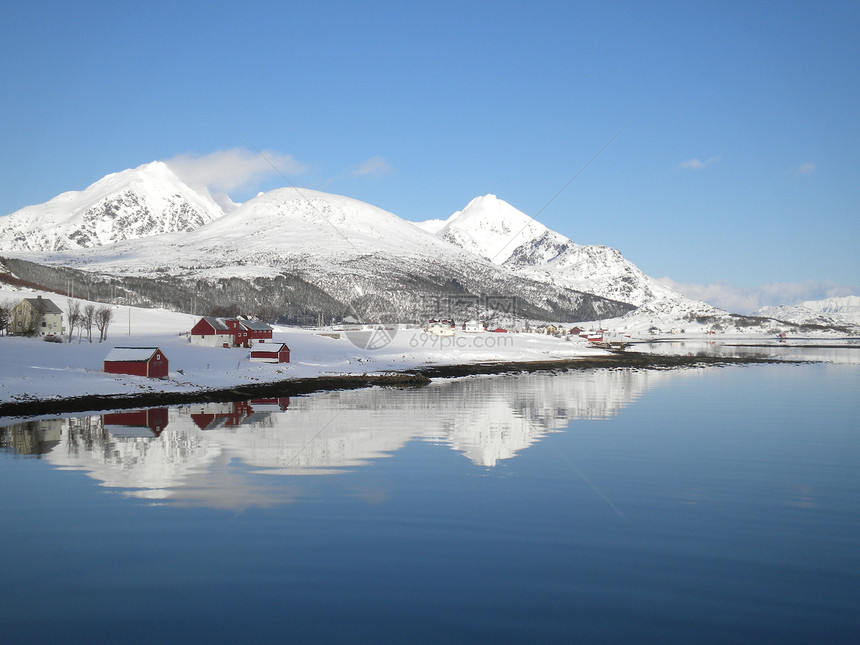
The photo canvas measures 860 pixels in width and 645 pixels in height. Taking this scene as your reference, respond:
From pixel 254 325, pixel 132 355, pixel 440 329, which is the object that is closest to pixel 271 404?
pixel 132 355

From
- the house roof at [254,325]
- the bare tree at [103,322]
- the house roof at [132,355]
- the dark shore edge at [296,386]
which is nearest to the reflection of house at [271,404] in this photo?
the dark shore edge at [296,386]

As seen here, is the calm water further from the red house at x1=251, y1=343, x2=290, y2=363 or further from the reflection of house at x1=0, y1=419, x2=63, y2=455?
the red house at x1=251, y1=343, x2=290, y2=363

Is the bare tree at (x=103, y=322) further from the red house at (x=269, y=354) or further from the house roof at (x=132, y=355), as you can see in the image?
the house roof at (x=132, y=355)

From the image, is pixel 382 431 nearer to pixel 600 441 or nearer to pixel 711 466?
pixel 600 441

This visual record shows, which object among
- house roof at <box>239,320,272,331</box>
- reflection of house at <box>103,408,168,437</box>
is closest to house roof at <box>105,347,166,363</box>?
reflection of house at <box>103,408,168,437</box>

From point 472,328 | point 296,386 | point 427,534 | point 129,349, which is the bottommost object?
point 427,534

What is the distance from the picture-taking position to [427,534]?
1639 centimetres

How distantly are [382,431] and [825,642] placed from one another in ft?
77.4

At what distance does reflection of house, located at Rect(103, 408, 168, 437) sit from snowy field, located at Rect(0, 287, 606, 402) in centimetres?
727

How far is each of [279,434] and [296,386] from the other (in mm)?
25632

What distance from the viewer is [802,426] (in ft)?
116

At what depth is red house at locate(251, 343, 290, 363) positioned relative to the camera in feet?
232

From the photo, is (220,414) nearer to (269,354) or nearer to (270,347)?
(269,354)

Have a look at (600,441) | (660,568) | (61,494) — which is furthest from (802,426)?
(61,494)
